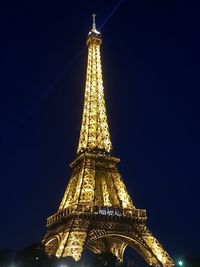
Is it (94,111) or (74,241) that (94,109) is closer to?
(94,111)

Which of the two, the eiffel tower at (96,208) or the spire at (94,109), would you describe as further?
the spire at (94,109)

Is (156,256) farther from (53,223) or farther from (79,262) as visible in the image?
(53,223)

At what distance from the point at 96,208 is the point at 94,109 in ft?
45.5

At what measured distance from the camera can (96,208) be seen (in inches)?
1478

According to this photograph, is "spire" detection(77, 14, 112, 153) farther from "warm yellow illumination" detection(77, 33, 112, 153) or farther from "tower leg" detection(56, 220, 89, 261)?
"tower leg" detection(56, 220, 89, 261)

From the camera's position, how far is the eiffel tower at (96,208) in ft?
117

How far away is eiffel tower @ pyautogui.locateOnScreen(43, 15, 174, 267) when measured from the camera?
3575 centimetres

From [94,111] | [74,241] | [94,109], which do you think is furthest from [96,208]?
[94,109]

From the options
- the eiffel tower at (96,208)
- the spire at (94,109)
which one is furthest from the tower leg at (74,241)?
the spire at (94,109)

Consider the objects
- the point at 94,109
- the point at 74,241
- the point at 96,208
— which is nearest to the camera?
the point at 74,241

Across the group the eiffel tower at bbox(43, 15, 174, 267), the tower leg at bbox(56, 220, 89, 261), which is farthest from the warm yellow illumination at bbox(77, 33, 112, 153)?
the tower leg at bbox(56, 220, 89, 261)

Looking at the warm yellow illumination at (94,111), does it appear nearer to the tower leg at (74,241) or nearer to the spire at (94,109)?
the spire at (94,109)

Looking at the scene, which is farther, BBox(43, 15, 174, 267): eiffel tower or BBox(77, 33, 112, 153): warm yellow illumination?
BBox(77, 33, 112, 153): warm yellow illumination

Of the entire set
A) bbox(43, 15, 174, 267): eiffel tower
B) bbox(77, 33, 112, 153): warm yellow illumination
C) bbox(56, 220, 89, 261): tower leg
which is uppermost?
bbox(77, 33, 112, 153): warm yellow illumination
